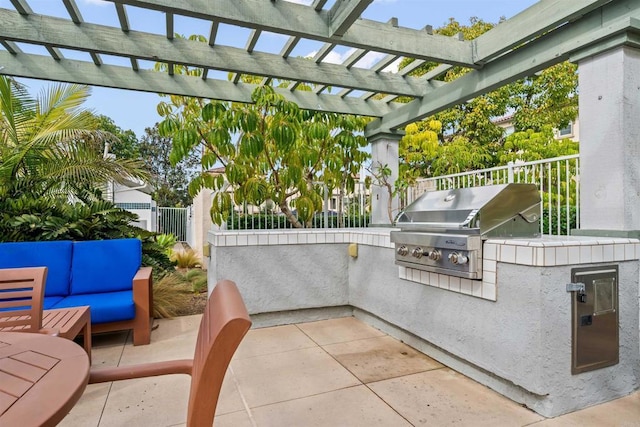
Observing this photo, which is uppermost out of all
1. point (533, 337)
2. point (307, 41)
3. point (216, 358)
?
point (307, 41)

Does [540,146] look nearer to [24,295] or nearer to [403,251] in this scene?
[403,251]

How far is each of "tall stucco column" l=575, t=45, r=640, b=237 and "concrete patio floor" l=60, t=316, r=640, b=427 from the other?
131cm

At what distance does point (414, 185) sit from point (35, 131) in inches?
223

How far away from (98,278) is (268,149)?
310 centimetres

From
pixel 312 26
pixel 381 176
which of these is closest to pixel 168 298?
pixel 381 176

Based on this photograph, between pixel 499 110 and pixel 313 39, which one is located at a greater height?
pixel 499 110

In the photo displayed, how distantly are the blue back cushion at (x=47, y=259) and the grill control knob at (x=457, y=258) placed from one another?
159 inches

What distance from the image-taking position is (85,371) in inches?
49.7

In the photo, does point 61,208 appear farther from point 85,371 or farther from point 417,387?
point 417,387

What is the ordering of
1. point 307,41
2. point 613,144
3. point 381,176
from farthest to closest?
point 381,176 → point 307,41 → point 613,144

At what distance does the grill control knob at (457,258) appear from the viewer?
9.00 ft

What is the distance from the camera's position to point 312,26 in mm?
3416

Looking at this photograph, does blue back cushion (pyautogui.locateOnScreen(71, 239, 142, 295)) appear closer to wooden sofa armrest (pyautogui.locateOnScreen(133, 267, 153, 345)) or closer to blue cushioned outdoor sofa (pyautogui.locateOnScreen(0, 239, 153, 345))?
blue cushioned outdoor sofa (pyautogui.locateOnScreen(0, 239, 153, 345))

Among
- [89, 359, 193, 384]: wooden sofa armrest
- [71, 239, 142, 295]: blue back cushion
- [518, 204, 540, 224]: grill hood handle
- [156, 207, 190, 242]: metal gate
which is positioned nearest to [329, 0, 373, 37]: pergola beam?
[518, 204, 540, 224]: grill hood handle
